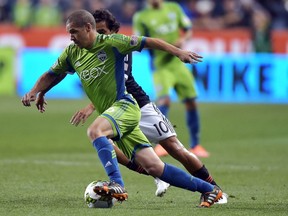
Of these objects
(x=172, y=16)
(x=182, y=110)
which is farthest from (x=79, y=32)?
(x=182, y=110)

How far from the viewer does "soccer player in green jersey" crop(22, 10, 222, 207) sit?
8484 millimetres

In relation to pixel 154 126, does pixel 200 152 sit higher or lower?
lower

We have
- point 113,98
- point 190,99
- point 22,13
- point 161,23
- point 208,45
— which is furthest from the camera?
point 22,13

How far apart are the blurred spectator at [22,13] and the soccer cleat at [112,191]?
18.4 m

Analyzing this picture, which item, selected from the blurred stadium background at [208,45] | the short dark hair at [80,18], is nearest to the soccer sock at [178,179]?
the short dark hair at [80,18]

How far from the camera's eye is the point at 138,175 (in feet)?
39.2

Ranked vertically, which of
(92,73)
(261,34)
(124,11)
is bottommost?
(261,34)

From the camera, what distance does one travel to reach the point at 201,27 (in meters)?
26.5

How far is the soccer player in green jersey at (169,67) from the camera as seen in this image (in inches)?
563

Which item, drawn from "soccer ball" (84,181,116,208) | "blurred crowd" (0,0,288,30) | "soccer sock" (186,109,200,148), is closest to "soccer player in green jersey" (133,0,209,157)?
"soccer sock" (186,109,200,148)

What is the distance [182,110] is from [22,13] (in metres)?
7.06

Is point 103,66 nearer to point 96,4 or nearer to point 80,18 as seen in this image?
point 80,18

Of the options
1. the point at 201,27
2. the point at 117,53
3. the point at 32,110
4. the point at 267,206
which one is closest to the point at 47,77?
the point at 117,53

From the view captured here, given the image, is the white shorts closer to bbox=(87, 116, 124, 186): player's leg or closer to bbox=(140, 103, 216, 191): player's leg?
bbox=(140, 103, 216, 191): player's leg
